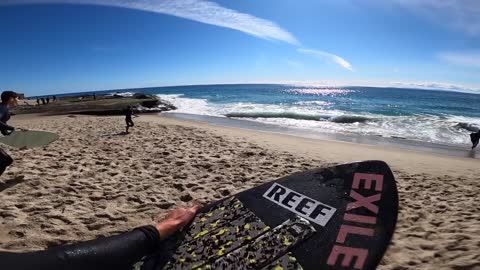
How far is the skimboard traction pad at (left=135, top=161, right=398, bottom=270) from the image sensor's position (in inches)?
103

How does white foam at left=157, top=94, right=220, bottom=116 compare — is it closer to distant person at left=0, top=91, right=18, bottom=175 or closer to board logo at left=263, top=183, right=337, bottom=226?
distant person at left=0, top=91, right=18, bottom=175

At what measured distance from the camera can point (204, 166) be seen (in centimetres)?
695

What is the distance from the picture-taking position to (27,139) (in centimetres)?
741

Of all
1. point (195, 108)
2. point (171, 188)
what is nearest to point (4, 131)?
point (171, 188)

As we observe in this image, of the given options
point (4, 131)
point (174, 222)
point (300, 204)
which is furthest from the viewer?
point (4, 131)

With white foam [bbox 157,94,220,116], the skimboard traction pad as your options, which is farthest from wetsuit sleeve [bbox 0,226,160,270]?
white foam [bbox 157,94,220,116]

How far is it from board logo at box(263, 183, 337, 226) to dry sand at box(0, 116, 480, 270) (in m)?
0.83

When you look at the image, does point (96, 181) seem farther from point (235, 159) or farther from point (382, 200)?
point (382, 200)

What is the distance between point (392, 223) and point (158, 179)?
4.27 m

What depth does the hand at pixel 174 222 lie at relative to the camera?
2.94 m

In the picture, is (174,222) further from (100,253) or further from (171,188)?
(171,188)

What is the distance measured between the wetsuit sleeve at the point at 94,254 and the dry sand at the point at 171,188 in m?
1.50

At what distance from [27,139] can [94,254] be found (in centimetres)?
656

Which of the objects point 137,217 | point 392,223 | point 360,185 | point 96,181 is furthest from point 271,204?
point 96,181
